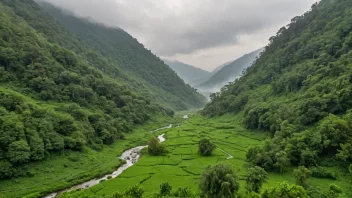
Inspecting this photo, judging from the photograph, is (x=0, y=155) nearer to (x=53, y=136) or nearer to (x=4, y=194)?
(x=4, y=194)

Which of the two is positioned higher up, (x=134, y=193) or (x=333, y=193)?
(x=134, y=193)

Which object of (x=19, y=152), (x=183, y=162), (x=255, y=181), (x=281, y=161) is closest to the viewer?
(x=255, y=181)

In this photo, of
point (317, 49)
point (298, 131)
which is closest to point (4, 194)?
point (298, 131)

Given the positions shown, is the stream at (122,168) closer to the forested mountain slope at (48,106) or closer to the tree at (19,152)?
the forested mountain slope at (48,106)

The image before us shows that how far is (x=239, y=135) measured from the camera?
108 m

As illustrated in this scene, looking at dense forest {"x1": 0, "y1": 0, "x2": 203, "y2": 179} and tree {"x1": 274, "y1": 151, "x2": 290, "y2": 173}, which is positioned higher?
dense forest {"x1": 0, "y1": 0, "x2": 203, "y2": 179}

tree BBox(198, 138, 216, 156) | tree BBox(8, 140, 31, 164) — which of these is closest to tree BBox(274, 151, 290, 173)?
tree BBox(198, 138, 216, 156)

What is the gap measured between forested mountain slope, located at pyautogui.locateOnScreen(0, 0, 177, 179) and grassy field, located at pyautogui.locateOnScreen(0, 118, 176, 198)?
2215 millimetres

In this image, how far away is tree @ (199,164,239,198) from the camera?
44.9 metres

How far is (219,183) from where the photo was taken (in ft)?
150

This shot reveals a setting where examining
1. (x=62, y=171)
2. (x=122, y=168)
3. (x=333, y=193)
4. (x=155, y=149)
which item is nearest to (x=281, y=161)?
(x=333, y=193)

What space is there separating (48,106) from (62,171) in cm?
3786

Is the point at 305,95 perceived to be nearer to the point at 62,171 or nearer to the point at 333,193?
the point at 333,193

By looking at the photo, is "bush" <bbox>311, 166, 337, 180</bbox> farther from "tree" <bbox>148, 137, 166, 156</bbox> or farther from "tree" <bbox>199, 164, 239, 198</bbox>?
"tree" <bbox>148, 137, 166, 156</bbox>
